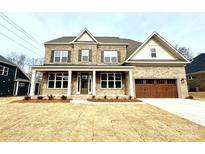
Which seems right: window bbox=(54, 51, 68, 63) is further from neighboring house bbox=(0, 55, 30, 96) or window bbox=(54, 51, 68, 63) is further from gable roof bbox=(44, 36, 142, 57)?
neighboring house bbox=(0, 55, 30, 96)

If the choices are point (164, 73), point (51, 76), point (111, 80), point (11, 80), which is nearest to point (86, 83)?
point (111, 80)

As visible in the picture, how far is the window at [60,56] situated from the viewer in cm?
1656

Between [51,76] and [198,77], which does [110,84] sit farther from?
[198,77]

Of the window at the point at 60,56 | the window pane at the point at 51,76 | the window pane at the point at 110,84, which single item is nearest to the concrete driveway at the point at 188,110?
the window pane at the point at 110,84

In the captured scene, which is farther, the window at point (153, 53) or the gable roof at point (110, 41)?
the gable roof at point (110, 41)

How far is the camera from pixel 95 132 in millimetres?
3975

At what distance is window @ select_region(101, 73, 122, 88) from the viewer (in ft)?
50.3

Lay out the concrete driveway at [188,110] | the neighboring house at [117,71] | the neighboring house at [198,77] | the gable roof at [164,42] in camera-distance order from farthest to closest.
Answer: the neighboring house at [198,77]
the gable roof at [164,42]
the neighboring house at [117,71]
the concrete driveway at [188,110]

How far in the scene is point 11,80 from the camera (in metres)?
21.8

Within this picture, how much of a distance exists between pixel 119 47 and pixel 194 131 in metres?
14.0

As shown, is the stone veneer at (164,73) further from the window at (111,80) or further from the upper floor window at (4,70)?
the upper floor window at (4,70)

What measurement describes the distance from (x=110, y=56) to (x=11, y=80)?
18.3 meters

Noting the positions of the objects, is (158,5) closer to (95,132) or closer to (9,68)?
(95,132)
